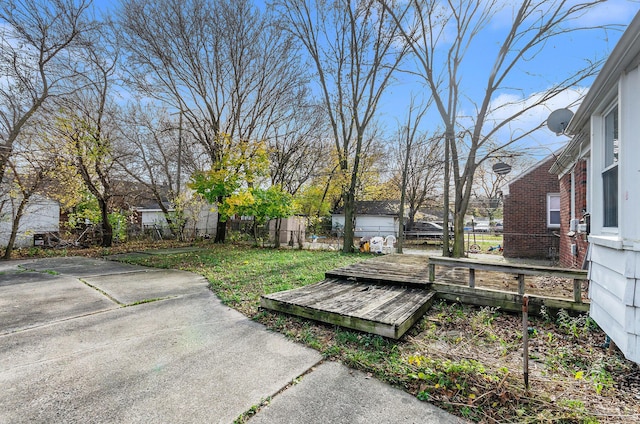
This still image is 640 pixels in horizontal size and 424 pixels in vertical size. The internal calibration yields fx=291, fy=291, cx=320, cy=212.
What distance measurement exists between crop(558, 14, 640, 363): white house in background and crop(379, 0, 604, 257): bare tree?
596cm

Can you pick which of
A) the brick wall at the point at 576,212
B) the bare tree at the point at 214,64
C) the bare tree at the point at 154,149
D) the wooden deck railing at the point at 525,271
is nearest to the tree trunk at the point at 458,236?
the brick wall at the point at 576,212

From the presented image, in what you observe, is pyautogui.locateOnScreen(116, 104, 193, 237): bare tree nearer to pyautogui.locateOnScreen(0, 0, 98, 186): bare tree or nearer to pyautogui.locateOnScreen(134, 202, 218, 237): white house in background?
pyautogui.locateOnScreen(134, 202, 218, 237): white house in background

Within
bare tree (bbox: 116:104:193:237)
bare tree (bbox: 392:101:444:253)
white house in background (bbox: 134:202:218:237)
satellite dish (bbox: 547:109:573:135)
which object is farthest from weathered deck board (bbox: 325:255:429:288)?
bare tree (bbox: 392:101:444:253)

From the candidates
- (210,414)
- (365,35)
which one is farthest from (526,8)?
(210,414)

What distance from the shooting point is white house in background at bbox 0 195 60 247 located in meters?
Result: 9.90

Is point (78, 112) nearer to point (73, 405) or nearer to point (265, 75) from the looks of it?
point (265, 75)

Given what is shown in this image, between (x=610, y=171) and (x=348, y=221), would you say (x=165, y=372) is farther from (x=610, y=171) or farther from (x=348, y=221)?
(x=348, y=221)

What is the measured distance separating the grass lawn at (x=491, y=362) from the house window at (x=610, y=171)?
1.41 metres

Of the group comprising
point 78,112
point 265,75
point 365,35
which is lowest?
point 78,112

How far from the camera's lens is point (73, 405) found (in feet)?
7.23

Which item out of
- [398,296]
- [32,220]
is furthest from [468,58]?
[32,220]

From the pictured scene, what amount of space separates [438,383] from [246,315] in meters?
2.77

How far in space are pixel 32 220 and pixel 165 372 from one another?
53.2 feet

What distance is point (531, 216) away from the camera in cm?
1170
